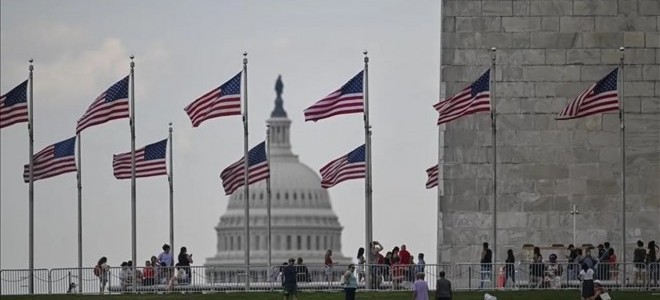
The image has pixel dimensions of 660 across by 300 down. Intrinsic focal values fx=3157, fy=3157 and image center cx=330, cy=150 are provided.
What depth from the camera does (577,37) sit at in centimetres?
10406

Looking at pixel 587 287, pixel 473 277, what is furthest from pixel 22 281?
pixel 587 287

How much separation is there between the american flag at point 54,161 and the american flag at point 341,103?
10.1 m

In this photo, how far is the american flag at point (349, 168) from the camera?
101 meters

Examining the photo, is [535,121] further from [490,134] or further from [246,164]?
[246,164]

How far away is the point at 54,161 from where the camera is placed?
10319cm

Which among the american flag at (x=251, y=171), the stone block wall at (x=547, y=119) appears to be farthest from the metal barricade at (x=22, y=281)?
the stone block wall at (x=547, y=119)

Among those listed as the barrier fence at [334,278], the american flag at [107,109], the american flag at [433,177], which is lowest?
the barrier fence at [334,278]

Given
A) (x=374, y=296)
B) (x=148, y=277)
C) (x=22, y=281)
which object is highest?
(x=148, y=277)

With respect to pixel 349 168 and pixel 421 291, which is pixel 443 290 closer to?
pixel 421 291

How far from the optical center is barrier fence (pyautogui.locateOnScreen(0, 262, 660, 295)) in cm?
9438

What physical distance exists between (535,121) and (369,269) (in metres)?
11.9

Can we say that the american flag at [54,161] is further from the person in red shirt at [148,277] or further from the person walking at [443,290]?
the person walking at [443,290]

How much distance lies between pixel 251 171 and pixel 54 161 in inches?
264

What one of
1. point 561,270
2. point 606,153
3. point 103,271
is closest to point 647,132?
point 606,153
